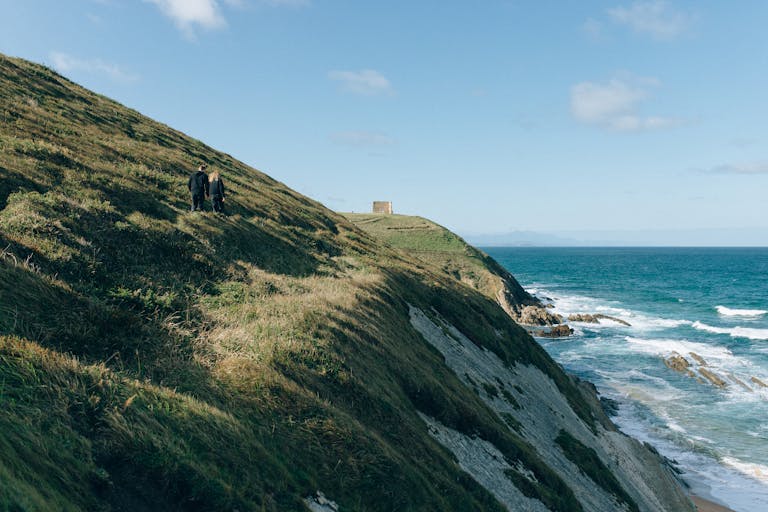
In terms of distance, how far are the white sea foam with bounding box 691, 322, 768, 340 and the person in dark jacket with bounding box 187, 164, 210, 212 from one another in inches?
3748

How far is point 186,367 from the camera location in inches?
448

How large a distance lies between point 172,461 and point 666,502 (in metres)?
35.4

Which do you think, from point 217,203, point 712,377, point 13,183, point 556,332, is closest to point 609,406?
point 712,377

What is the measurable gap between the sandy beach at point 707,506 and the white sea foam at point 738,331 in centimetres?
6240

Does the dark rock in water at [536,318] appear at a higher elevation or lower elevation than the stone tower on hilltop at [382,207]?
lower

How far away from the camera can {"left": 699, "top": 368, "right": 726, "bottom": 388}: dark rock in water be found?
183 feet

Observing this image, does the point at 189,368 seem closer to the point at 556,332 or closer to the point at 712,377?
the point at 712,377

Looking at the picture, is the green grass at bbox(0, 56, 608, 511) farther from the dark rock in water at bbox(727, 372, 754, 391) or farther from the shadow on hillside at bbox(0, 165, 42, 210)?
the dark rock in water at bbox(727, 372, 754, 391)

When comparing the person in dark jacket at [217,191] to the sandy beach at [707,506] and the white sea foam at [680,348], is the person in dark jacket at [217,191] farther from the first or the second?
the white sea foam at [680,348]

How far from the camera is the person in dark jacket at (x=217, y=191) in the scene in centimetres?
2706

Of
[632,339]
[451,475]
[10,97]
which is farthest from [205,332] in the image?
[632,339]

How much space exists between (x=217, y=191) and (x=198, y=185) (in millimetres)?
2248

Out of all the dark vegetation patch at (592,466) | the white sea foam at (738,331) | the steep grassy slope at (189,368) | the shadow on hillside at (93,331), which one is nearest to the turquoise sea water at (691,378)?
the white sea foam at (738,331)

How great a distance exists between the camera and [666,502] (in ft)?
99.7
